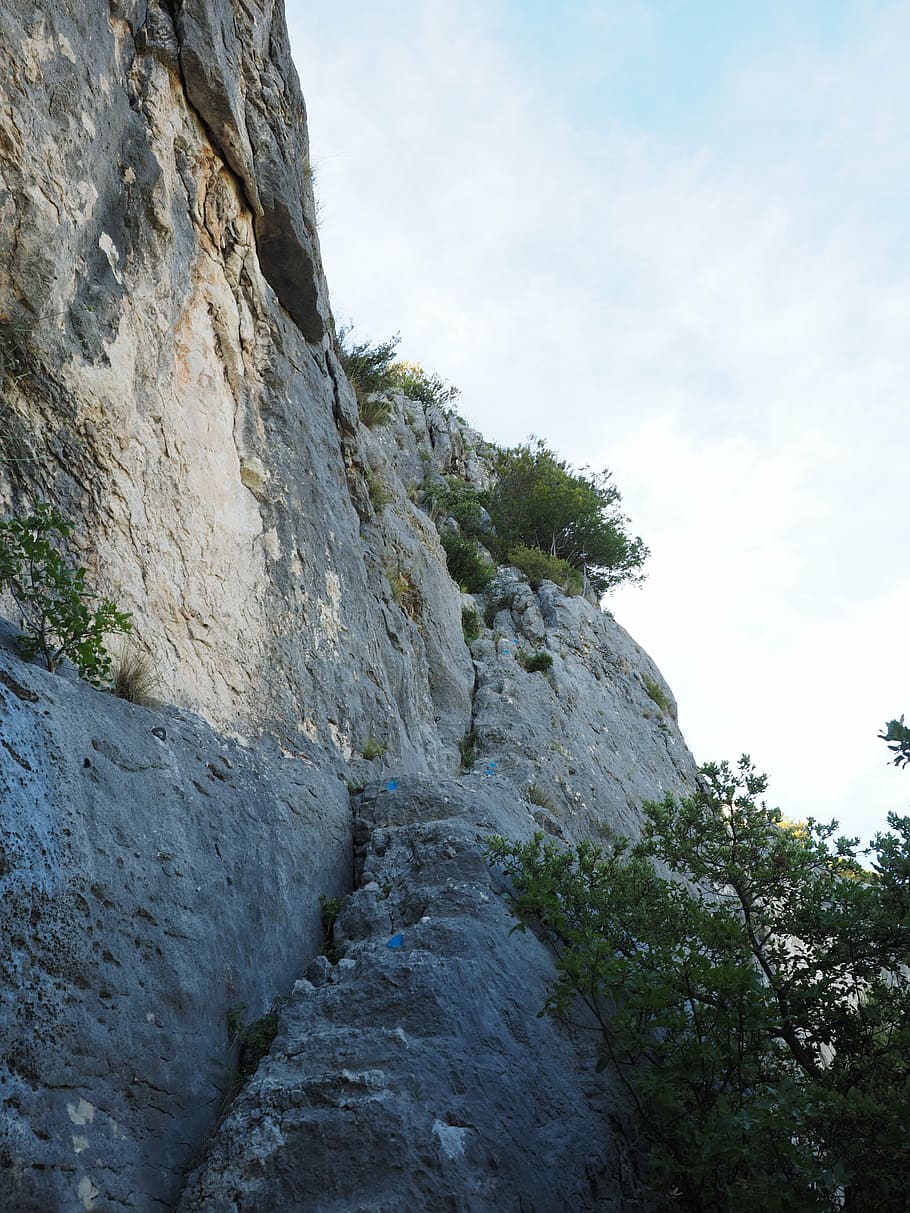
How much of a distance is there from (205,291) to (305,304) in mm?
2511

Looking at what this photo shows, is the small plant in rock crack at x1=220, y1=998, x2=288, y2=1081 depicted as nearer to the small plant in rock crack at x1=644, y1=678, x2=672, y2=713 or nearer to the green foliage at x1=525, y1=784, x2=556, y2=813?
the green foliage at x1=525, y1=784, x2=556, y2=813

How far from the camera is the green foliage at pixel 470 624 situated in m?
14.9

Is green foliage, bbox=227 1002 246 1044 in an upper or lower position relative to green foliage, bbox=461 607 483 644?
lower

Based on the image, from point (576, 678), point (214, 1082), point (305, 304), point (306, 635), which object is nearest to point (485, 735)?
point (576, 678)

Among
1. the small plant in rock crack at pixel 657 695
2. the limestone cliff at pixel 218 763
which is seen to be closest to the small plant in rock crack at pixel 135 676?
the limestone cliff at pixel 218 763

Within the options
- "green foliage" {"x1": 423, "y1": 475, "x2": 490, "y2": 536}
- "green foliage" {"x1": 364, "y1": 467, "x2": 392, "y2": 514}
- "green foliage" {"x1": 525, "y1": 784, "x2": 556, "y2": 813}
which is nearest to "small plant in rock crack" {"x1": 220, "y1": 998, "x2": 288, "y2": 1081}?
"green foliage" {"x1": 525, "y1": 784, "x2": 556, "y2": 813}

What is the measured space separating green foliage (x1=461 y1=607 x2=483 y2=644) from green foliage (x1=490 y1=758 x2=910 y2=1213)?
8198 millimetres

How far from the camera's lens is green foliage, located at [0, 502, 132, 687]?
4.89 metres

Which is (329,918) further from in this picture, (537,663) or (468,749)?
(537,663)

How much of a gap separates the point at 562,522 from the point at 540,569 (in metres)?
3.42

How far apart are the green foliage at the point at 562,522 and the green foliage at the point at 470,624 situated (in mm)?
5113

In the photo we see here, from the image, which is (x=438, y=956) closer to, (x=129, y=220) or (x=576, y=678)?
(x=129, y=220)

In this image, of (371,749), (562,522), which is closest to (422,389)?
(562,522)

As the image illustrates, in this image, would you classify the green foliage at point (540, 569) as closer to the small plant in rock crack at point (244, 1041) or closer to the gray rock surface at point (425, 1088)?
the gray rock surface at point (425, 1088)
